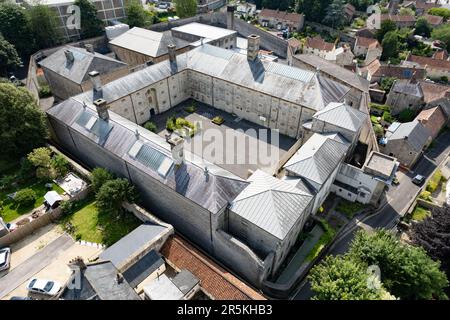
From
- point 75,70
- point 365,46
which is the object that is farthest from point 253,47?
point 365,46

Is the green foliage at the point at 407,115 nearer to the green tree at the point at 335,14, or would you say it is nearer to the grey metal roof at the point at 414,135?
the grey metal roof at the point at 414,135

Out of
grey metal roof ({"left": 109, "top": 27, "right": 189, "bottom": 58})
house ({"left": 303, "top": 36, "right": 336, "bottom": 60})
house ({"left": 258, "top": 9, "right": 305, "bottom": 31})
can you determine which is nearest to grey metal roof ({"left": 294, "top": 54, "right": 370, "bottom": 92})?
house ({"left": 303, "top": 36, "right": 336, "bottom": 60})

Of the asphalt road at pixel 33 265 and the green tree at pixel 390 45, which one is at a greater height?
the green tree at pixel 390 45

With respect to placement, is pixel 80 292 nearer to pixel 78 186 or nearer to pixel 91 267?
pixel 91 267

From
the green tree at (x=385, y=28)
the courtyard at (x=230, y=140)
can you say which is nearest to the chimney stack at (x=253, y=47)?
the courtyard at (x=230, y=140)
